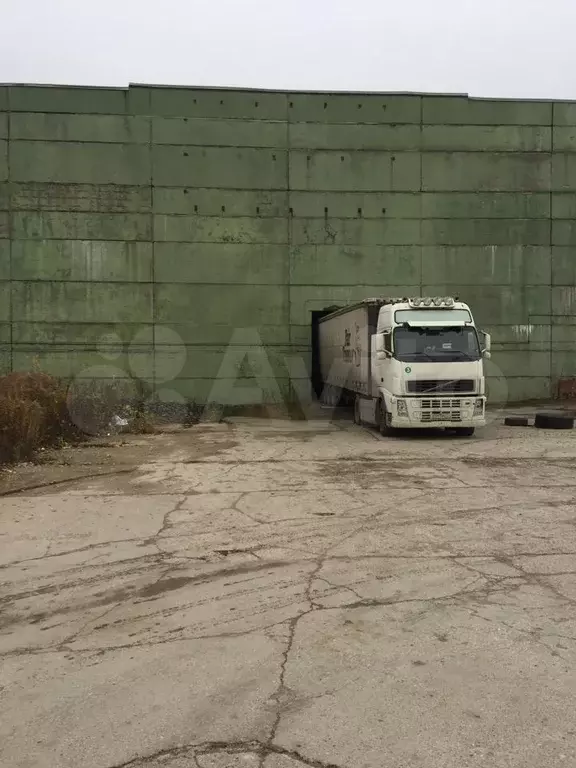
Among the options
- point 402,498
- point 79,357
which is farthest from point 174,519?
point 79,357

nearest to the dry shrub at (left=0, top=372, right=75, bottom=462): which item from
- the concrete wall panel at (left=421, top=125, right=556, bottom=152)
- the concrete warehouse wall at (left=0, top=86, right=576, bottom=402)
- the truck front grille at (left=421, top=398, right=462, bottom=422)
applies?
the truck front grille at (left=421, top=398, right=462, bottom=422)

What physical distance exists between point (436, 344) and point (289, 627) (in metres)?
11.3

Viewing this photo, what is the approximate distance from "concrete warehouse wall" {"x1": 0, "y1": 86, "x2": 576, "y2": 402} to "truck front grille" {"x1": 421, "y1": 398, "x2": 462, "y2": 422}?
31.6 feet

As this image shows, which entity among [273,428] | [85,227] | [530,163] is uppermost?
[530,163]

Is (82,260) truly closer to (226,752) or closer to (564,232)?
(564,232)

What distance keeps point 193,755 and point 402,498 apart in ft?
20.9

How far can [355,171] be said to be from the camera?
79.3 feet

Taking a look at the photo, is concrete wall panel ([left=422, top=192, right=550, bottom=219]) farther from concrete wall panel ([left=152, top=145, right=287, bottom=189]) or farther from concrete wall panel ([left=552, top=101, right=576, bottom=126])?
concrete wall panel ([left=152, top=145, right=287, bottom=189])

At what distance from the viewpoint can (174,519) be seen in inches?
320

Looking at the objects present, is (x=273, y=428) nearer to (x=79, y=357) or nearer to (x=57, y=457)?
(x=57, y=457)

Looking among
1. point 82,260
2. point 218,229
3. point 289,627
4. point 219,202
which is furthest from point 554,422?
point 82,260

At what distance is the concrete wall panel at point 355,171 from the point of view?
78.6ft

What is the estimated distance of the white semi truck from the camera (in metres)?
14.8

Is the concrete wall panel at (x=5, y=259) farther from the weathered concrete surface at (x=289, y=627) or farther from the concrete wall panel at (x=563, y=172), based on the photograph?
the concrete wall panel at (x=563, y=172)
